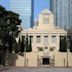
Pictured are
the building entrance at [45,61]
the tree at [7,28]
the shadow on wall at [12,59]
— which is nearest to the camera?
the tree at [7,28]

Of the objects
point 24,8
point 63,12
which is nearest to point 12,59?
point 63,12

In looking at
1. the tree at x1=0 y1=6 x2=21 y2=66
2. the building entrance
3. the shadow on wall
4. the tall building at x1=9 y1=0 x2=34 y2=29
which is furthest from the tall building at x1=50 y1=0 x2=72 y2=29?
the tree at x1=0 y1=6 x2=21 y2=66

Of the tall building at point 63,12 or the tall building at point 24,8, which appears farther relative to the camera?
the tall building at point 24,8

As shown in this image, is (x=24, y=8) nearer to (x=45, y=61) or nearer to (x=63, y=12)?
(x=63, y=12)

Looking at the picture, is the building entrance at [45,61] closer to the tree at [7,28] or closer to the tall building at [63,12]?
the tree at [7,28]

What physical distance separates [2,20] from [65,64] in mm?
21975

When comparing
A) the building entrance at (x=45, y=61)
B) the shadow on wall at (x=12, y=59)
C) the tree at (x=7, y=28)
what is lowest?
the building entrance at (x=45, y=61)

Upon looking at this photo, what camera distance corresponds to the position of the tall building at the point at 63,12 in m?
133

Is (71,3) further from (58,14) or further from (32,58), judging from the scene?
(32,58)

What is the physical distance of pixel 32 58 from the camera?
3073 inches

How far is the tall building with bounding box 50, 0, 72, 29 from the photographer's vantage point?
133375 millimetres

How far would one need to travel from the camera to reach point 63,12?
445 feet

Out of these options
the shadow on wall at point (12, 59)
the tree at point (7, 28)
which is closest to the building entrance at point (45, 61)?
the shadow on wall at point (12, 59)

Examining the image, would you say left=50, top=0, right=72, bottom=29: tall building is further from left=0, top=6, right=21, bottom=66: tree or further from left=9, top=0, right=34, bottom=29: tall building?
left=0, top=6, right=21, bottom=66: tree
